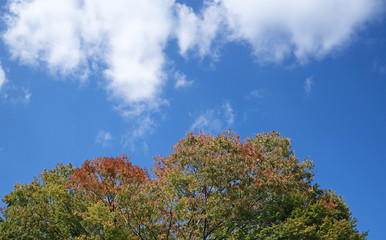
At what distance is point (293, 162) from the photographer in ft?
82.4

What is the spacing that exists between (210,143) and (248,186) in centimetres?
339

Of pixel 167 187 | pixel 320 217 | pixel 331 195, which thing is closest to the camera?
pixel 167 187

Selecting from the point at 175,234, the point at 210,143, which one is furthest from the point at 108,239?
the point at 210,143

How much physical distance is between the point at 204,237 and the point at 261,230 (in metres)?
3.61

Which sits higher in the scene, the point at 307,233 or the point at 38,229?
the point at 38,229

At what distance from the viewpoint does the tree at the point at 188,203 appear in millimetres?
19375

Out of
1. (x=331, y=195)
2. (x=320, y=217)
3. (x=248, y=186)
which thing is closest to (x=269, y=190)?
(x=248, y=186)

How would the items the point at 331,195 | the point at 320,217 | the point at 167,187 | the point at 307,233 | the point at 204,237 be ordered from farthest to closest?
the point at 331,195 → the point at 320,217 → the point at 307,233 → the point at 204,237 → the point at 167,187

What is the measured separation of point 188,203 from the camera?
19.7 m

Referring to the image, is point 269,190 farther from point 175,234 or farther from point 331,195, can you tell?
point 331,195

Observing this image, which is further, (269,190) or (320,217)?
(320,217)

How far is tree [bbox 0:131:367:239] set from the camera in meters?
19.4

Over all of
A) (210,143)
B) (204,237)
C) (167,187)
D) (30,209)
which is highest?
(210,143)

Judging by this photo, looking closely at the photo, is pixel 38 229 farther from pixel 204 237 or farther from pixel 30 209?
pixel 204 237
